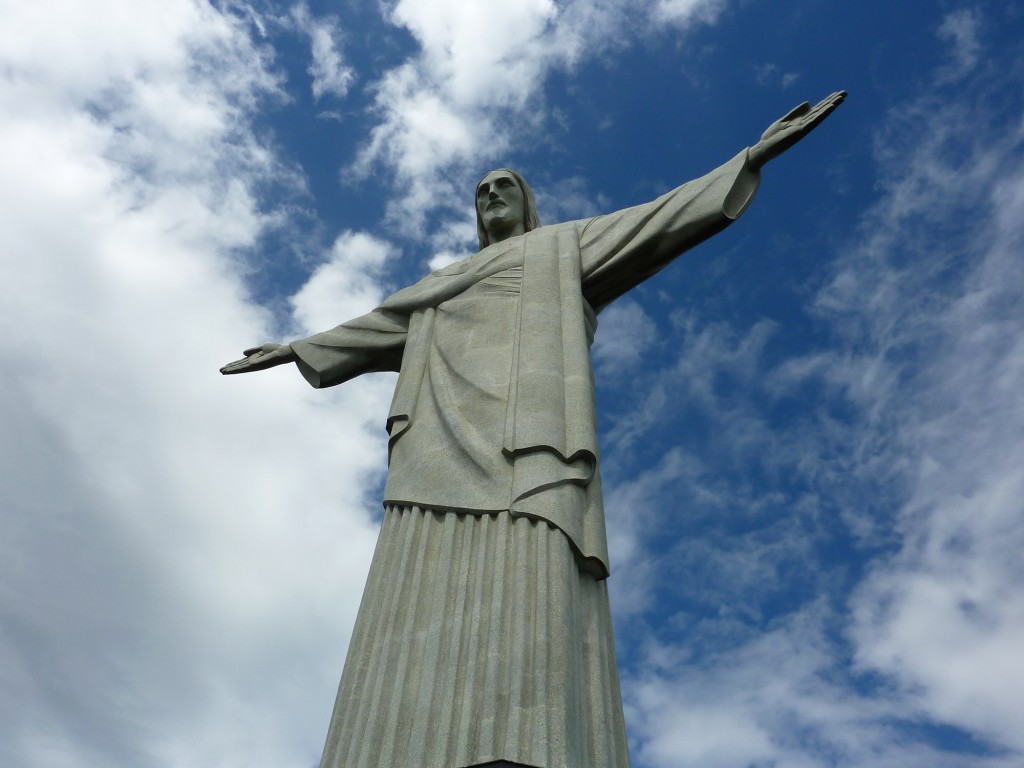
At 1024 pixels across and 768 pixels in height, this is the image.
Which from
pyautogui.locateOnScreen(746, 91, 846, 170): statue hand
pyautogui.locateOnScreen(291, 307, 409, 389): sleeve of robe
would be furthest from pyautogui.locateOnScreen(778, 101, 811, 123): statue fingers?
pyautogui.locateOnScreen(291, 307, 409, 389): sleeve of robe

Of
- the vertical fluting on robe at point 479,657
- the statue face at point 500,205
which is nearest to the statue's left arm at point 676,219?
the statue face at point 500,205

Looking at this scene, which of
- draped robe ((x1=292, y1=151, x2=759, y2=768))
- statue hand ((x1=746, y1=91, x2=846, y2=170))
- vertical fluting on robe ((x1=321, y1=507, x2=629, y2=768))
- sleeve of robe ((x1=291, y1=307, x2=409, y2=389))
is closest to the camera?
vertical fluting on robe ((x1=321, y1=507, x2=629, y2=768))

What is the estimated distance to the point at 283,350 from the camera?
11648 millimetres

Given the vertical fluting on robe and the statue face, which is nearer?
the vertical fluting on robe

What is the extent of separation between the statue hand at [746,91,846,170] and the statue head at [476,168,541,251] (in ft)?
10.1

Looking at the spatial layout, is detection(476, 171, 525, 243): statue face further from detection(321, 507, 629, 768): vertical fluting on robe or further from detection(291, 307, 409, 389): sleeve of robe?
detection(321, 507, 629, 768): vertical fluting on robe

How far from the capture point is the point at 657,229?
406 inches

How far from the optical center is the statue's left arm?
9961 mm

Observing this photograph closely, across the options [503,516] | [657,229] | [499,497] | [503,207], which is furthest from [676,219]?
[503,516]

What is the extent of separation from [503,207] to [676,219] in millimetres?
2591

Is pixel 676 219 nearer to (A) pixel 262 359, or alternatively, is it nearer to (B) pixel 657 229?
(B) pixel 657 229

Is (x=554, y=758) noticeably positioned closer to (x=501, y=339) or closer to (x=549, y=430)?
(x=549, y=430)

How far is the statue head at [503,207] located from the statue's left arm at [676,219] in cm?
132

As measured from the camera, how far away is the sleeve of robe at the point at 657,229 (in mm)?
10070
